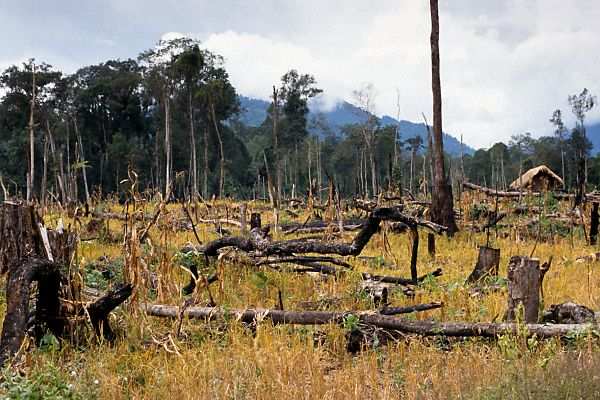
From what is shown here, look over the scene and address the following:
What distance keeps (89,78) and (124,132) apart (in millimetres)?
5655

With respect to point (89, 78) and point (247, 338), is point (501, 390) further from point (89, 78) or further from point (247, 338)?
point (89, 78)

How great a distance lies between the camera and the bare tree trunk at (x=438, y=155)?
1255 cm

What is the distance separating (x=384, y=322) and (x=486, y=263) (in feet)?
9.72

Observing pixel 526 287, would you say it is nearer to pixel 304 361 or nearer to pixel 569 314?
pixel 569 314

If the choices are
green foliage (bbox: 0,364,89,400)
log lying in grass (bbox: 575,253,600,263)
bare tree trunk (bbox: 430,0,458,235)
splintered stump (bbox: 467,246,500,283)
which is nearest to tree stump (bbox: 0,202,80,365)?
green foliage (bbox: 0,364,89,400)

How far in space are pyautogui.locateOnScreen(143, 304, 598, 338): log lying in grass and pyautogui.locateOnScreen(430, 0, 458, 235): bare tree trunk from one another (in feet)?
26.2

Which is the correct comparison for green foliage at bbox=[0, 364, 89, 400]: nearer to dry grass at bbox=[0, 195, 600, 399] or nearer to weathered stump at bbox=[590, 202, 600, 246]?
dry grass at bbox=[0, 195, 600, 399]

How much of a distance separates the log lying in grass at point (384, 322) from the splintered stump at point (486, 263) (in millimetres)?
2683

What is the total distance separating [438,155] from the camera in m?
13.1

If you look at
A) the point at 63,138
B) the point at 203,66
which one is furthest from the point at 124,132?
the point at 203,66

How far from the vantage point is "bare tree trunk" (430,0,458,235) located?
1255cm

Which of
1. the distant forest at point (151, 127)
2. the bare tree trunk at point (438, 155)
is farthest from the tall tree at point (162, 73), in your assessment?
the bare tree trunk at point (438, 155)

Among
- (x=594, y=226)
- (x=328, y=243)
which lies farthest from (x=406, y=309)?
(x=594, y=226)

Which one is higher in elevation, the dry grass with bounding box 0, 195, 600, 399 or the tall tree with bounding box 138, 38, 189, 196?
the tall tree with bounding box 138, 38, 189, 196
